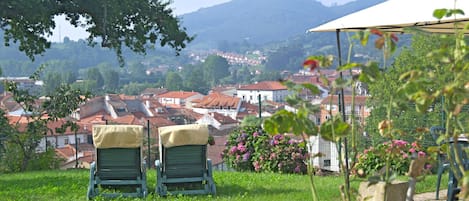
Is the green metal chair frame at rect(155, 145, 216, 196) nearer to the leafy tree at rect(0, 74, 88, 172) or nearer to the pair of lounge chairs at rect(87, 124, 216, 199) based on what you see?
the pair of lounge chairs at rect(87, 124, 216, 199)

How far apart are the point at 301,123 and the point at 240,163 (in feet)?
25.5

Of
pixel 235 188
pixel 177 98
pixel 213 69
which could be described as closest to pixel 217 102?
pixel 177 98

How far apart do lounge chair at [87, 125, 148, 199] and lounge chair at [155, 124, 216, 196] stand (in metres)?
0.21

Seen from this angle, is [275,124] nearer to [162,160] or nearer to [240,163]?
[162,160]

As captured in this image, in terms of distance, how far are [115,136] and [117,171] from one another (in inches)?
17.1

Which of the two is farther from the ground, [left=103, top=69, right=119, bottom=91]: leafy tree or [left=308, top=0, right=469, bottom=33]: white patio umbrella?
[left=308, top=0, right=469, bottom=33]: white patio umbrella

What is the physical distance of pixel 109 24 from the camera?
655 inches

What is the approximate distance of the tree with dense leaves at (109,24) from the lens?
1597 cm

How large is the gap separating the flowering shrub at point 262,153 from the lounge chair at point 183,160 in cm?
258

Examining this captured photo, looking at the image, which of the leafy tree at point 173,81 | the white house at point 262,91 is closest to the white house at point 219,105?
the white house at point 262,91

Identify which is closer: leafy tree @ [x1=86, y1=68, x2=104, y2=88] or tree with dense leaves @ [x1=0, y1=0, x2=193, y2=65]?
tree with dense leaves @ [x1=0, y1=0, x2=193, y2=65]

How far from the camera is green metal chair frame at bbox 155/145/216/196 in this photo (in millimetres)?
6789

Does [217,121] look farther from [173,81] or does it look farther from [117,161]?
[117,161]

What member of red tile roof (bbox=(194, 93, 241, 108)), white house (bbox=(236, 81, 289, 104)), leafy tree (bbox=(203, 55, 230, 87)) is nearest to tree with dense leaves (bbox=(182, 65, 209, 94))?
leafy tree (bbox=(203, 55, 230, 87))
